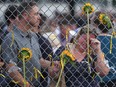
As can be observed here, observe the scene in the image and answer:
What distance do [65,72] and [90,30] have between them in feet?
1.52

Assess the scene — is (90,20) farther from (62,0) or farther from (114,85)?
(114,85)

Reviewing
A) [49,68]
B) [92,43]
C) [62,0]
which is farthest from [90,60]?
[62,0]

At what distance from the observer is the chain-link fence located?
3838 mm

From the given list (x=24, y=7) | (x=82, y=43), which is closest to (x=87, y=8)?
(x=82, y=43)

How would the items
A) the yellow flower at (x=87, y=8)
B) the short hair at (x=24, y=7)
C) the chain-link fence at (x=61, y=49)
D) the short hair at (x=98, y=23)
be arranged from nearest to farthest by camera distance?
the yellow flower at (x=87, y=8)
the chain-link fence at (x=61, y=49)
the short hair at (x=24, y=7)
the short hair at (x=98, y=23)

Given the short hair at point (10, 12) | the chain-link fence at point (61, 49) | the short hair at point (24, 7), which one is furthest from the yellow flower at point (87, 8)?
the short hair at point (10, 12)

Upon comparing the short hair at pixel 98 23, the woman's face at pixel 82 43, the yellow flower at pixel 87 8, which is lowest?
the woman's face at pixel 82 43

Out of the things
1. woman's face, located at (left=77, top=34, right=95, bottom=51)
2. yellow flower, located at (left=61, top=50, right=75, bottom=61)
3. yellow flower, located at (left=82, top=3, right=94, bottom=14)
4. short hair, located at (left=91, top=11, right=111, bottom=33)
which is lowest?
yellow flower, located at (left=61, top=50, right=75, bottom=61)

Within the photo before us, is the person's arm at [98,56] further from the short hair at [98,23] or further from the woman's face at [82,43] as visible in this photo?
the short hair at [98,23]

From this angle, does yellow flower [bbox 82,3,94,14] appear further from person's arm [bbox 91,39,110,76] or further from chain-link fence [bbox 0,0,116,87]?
person's arm [bbox 91,39,110,76]

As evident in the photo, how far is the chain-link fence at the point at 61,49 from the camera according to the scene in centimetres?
384

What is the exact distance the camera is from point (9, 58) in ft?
12.5

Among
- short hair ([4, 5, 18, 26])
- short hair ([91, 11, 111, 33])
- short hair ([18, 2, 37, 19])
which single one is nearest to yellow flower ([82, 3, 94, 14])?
short hair ([91, 11, 111, 33])

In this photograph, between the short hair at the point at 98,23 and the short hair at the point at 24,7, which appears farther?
the short hair at the point at 98,23
